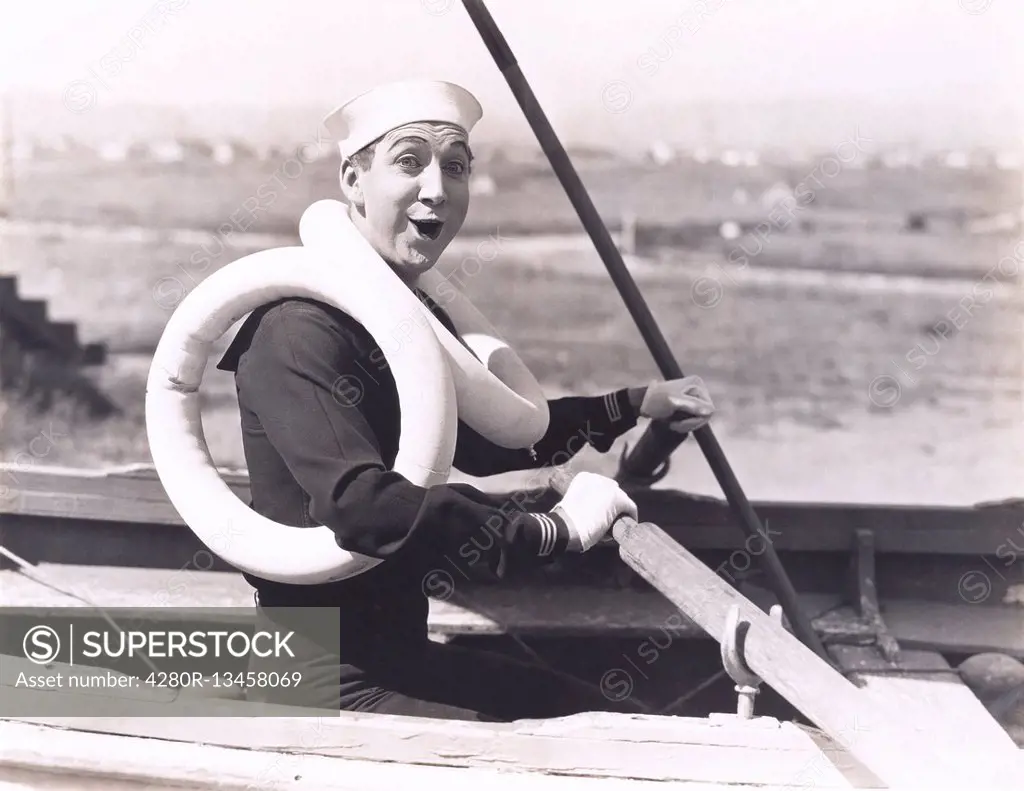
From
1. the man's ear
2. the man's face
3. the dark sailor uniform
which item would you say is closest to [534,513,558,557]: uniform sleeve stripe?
the dark sailor uniform

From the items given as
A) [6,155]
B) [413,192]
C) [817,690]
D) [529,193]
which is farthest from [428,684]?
[529,193]

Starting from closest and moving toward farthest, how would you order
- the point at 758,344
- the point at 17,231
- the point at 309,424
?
the point at 309,424, the point at 17,231, the point at 758,344

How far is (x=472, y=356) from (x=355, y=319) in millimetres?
175

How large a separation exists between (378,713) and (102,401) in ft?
14.2

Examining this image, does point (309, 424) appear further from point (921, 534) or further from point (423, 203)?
point (921, 534)

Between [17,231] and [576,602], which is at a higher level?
[17,231]

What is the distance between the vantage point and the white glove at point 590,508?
1371mm

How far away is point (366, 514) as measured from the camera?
126cm

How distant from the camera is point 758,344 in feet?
19.7

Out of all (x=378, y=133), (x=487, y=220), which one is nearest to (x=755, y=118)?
(x=487, y=220)

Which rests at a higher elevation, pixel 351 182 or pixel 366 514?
pixel 351 182

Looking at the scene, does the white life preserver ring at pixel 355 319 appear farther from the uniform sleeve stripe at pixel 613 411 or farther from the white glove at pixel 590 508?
the uniform sleeve stripe at pixel 613 411

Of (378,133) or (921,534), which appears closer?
(378,133)

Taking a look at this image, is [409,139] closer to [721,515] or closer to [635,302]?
[635,302]
